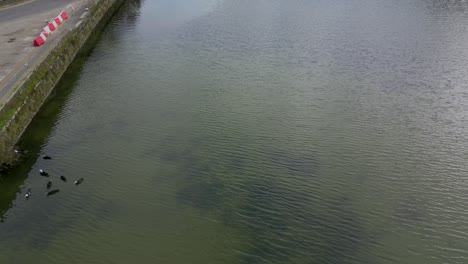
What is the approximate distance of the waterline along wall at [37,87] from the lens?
802 inches

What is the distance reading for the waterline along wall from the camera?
66.8 ft

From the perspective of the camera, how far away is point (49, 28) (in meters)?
33.7

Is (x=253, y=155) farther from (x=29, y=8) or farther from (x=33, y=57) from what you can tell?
(x=29, y=8)

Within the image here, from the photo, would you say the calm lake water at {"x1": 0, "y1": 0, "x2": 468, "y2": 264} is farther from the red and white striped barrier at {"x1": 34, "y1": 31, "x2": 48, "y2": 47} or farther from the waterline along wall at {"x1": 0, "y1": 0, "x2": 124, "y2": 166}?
the red and white striped barrier at {"x1": 34, "y1": 31, "x2": 48, "y2": 47}

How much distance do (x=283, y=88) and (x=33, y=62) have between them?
→ 57.4 ft

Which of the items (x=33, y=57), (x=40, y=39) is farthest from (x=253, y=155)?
(x=40, y=39)

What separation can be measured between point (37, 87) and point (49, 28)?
11363 mm

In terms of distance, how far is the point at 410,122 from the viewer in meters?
22.7

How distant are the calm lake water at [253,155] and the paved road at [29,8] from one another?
9092 mm

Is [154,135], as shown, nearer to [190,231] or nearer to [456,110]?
[190,231]

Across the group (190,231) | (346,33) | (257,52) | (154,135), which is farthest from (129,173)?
(346,33)

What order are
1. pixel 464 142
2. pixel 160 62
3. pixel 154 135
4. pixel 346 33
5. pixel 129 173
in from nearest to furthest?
pixel 129 173, pixel 464 142, pixel 154 135, pixel 160 62, pixel 346 33

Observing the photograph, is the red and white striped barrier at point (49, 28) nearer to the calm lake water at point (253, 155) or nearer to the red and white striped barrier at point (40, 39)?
the red and white striped barrier at point (40, 39)

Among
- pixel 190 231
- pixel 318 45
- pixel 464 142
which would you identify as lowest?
pixel 190 231
